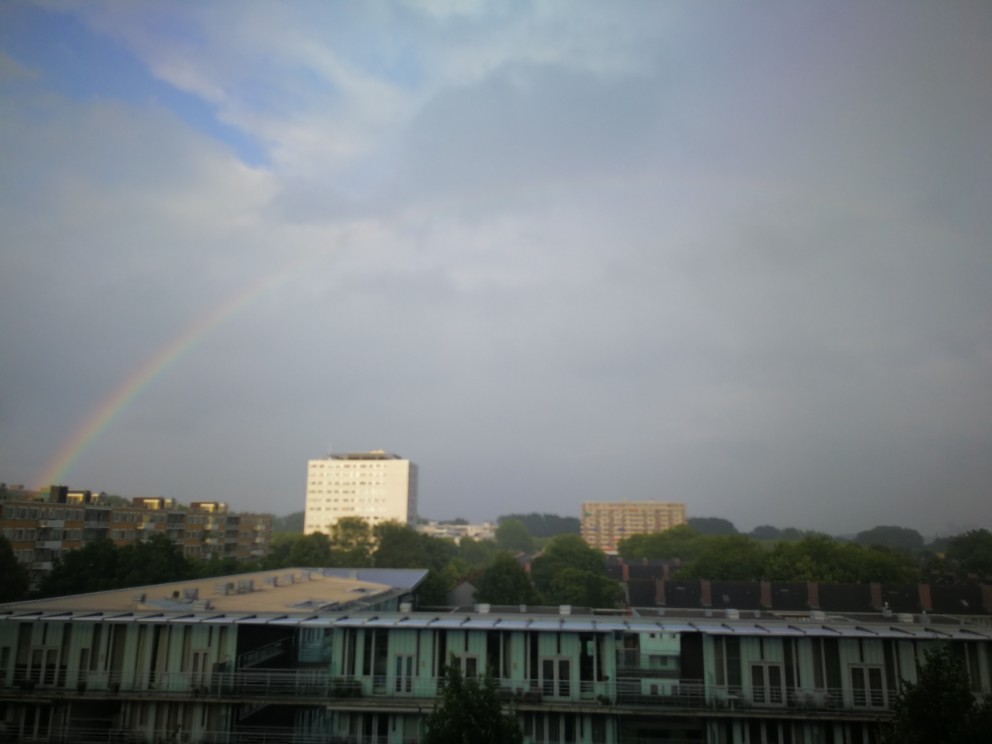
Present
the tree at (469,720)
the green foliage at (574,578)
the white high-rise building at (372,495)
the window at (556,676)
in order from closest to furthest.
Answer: the tree at (469,720), the window at (556,676), the green foliage at (574,578), the white high-rise building at (372,495)

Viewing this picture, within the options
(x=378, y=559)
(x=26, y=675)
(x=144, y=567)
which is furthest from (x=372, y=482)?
(x=26, y=675)

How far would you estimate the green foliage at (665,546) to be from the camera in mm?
120312

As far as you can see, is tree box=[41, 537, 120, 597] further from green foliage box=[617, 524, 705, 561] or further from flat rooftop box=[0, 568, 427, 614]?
green foliage box=[617, 524, 705, 561]

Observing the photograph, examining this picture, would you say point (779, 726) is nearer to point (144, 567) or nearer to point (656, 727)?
point (656, 727)

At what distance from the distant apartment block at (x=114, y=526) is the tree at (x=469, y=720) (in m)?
60.8

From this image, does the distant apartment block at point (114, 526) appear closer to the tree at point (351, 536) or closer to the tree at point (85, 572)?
the tree at point (85, 572)

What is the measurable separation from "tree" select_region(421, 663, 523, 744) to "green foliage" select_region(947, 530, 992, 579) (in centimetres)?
9936

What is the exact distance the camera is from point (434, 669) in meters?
22.6

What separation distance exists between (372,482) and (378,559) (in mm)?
118208

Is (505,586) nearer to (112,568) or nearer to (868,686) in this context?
(112,568)

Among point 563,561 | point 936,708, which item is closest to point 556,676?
point 936,708

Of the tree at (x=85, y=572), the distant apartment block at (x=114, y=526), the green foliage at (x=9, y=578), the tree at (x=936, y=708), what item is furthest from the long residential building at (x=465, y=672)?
the distant apartment block at (x=114, y=526)

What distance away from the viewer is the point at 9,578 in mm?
49250

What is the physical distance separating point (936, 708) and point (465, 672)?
13.1 m
